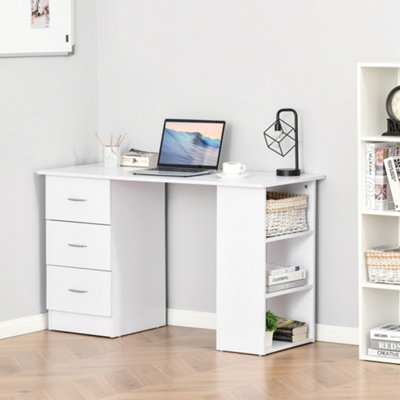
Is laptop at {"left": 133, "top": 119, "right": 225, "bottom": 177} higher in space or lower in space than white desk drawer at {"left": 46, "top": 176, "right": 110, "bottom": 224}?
higher

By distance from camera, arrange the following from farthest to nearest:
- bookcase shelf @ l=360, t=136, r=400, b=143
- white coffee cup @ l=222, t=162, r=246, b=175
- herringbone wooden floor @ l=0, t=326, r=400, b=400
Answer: white coffee cup @ l=222, t=162, r=246, b=175
bookcase shelf @ l=360, t=136, r=400, b=143
herringbone wooden floor @ l=0, t=326, r=400, b=400

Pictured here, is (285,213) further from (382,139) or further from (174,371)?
(174,371)

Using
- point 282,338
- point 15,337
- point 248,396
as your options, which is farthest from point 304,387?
point 15,337

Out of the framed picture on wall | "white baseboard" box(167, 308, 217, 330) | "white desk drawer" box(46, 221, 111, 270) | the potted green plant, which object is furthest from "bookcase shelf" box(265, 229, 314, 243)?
the framed picture on wall

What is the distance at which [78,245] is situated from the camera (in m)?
5.07

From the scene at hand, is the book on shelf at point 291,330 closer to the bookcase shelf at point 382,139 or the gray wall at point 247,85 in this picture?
the gray wall at point 247,85

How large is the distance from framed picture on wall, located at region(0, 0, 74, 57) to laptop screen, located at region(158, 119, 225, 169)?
0.68m

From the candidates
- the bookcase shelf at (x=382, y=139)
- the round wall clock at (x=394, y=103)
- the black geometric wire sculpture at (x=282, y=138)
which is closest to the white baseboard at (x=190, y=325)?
the black geometric wire sculpture at (x=282, y=138)

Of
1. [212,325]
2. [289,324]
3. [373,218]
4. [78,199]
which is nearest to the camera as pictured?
[373,218]

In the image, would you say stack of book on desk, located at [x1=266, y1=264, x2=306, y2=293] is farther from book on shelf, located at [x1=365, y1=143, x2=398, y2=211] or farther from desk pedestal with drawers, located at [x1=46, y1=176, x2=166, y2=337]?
desk pedestal with drawers, located at [x1=46, y1=176, x2=166, y2=337]

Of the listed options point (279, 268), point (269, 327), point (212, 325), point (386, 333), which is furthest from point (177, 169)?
point (386, 333)

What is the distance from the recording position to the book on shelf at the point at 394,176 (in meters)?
4.53

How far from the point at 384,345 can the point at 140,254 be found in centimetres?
131

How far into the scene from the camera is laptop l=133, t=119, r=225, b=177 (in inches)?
201
